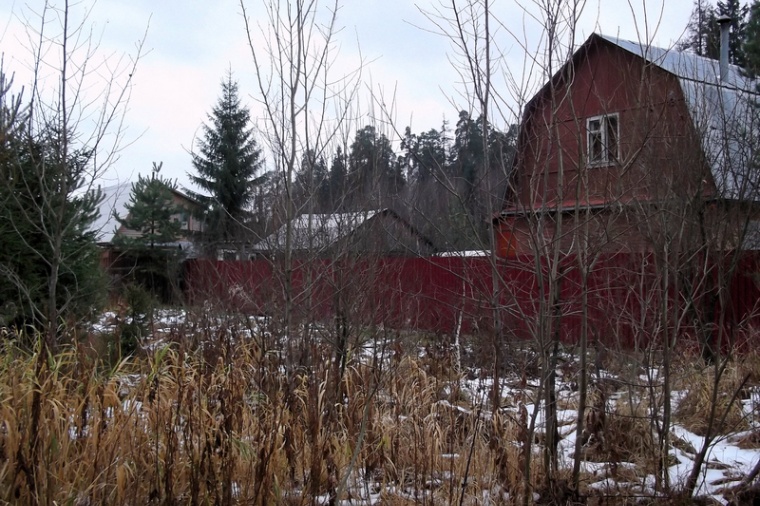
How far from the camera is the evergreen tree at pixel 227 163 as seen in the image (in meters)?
23.2

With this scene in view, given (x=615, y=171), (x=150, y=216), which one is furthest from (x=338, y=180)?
(x=150, y=216)

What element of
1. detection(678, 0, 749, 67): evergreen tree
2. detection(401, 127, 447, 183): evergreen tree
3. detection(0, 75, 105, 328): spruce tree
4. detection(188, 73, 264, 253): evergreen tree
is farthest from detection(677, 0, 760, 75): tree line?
detection(188, 73, 264, 253): evergreen tree

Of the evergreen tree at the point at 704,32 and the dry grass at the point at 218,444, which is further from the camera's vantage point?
the evergreen tree at the point at 704,32

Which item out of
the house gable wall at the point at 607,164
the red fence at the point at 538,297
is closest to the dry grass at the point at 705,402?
the red fence at the point at 538,297

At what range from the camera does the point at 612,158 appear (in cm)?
353

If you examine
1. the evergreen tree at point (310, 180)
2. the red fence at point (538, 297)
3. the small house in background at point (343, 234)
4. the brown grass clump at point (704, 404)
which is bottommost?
the brown grass clump at point (704, 404)

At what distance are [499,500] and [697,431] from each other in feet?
8.81

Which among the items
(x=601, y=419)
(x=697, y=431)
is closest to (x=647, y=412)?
(x=697, y=431)

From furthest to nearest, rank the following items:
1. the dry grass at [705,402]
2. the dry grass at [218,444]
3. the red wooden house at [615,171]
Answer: the dry grass at [705,402] → the red wooden house at [615,171] → the dry grass at [218,444]

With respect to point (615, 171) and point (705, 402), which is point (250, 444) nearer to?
point (615, 171)

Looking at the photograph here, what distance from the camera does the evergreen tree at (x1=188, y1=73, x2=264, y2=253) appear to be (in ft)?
76.1

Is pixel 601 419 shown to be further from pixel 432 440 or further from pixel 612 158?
pixel 612 158

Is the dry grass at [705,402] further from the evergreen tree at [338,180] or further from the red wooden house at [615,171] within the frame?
the evergreen tree at [338,180]

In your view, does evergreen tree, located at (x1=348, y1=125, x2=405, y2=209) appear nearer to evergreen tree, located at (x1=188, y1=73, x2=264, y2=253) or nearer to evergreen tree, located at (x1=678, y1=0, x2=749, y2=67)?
evergreen tree, located at (x1=678, y1=0, x2=749, y2=67)
